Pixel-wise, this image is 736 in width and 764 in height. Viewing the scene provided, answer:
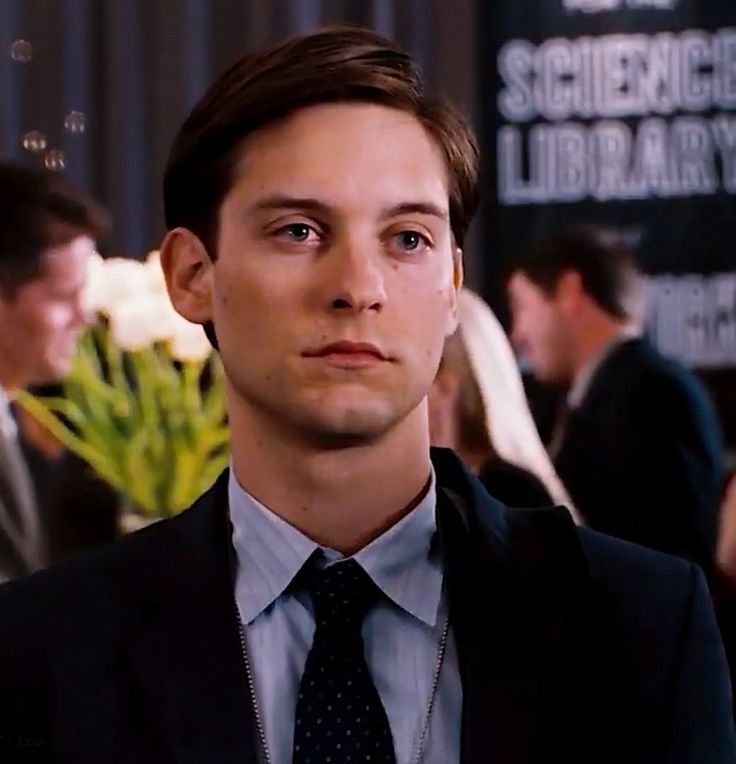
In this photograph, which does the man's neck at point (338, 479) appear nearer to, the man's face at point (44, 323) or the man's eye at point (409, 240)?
the man's eye at point (409, 240)

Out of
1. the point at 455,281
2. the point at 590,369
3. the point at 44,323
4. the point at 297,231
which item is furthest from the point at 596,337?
the point at 297,231

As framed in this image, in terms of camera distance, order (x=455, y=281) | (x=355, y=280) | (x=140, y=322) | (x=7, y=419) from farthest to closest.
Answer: (x=7, y=419)
(x=140, y=322)
(x=455, y=281)
(x=355, y=280)

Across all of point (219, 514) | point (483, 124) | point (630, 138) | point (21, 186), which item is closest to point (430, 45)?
point (483, 124)

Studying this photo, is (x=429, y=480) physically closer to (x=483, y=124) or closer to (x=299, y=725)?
(x=299, y=725)

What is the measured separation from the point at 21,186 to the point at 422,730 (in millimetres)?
1521

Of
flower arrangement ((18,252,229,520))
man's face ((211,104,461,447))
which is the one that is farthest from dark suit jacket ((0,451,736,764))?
flower arrangement ((18,252,229,520))

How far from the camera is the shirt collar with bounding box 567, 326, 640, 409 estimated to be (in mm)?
2119

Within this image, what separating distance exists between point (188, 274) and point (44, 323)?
1.16 m

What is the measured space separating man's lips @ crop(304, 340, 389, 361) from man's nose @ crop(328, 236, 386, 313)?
18 millimetres

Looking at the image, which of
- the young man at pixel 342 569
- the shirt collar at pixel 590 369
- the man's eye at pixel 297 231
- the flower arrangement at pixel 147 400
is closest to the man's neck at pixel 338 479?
the young man at pixel 342 569

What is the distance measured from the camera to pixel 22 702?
0.83 meters

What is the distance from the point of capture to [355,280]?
2.63 ft

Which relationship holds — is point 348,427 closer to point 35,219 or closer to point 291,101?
point 291,101

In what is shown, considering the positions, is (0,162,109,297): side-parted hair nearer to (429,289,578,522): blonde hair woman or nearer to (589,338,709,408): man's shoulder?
(429,289,578,522): blonde hair woman
